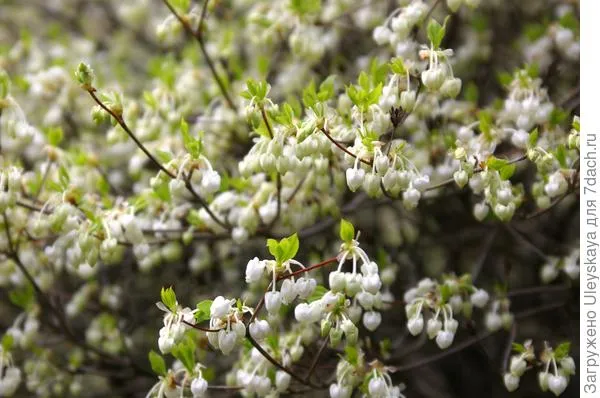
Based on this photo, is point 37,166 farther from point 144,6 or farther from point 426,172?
point 426,172

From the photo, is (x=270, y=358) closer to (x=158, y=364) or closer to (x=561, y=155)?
(x=158, y=364)

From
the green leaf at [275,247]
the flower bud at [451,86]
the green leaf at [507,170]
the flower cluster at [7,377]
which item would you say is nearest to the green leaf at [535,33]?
the flower bud at [451,86]

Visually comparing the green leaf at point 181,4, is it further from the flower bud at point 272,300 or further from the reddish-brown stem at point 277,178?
the flower bud at point 272,300

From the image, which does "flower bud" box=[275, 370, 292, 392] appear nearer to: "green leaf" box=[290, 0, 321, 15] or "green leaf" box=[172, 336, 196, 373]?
"green leaf" box=[172, 336, 196, 373]

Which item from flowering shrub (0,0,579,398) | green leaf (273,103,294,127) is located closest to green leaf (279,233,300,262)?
flowering shrub (0,0,579,398)

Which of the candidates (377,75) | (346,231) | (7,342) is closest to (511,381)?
(346,231)

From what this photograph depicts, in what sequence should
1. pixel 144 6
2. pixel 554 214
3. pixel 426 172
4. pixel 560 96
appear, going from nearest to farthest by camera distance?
pixel 426 172 → pixel 560 96 → pixel 554 214 → pixel 144 6

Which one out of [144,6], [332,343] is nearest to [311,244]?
[332,343]

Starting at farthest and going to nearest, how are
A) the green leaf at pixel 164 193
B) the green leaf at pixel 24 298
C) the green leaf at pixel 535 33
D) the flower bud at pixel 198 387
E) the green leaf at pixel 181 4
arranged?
the green leaf at pixel 535 33, the green leaf at pixel 24 298, the green leaf at pixel 181 4, the green leaf at pixel 164 193, the flower bud at pixel 198 387
